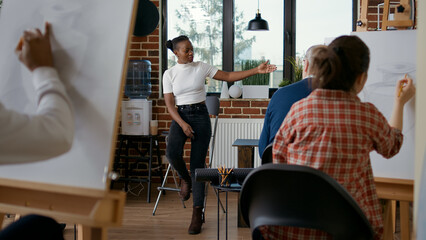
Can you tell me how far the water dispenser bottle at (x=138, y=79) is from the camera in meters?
5.15

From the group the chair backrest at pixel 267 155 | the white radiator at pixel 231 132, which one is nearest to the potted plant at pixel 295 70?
the white radiator at pixel 231 132

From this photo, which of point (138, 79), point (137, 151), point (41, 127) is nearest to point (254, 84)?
point (138, 79)

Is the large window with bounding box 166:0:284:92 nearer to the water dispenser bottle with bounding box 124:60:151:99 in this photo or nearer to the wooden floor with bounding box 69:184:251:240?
the water dispenser bottle with bounding box 124:60:151:99

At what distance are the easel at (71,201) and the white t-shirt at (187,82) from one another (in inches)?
86.5

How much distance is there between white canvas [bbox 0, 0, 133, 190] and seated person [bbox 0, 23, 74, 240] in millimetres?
32

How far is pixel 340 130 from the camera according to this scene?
59.9 inches

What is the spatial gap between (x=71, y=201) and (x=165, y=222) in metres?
2.57

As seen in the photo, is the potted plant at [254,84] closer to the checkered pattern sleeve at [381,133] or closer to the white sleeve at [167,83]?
the white sleeve at [167,83]

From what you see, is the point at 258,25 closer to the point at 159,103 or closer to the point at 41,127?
the point at 159,103

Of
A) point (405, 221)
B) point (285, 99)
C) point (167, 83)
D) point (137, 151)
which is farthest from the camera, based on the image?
point (137, 151)

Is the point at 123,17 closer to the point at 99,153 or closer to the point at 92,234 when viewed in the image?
the point at 99,153

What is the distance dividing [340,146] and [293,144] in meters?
0.16

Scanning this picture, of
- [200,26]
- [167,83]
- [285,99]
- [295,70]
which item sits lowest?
[285,99]

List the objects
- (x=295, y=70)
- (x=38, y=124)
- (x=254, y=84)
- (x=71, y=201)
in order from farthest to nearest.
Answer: (x=254, y=84), (x=295, y=70), (x=71, y=201), (x=38, y=124)
